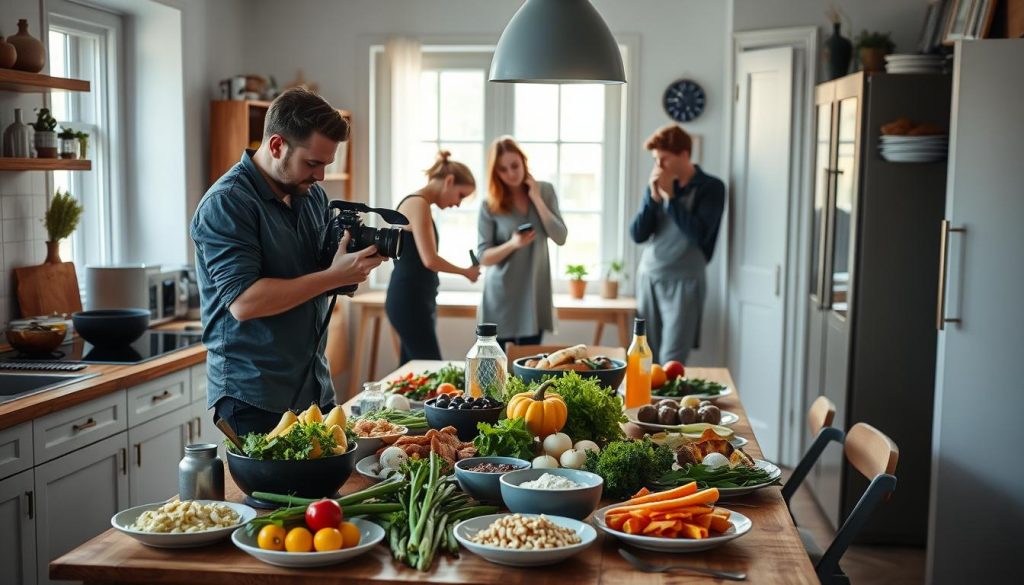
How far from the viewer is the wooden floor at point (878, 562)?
12.5 ft

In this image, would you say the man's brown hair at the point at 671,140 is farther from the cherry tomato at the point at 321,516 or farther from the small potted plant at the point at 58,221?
the cherry tomato at the point at 321,516

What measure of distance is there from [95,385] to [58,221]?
1.08m

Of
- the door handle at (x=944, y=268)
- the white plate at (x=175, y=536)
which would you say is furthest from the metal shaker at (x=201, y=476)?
the door handle at (x=944, y=268)

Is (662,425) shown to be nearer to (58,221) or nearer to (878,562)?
(878,562)

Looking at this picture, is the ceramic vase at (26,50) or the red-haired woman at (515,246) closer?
the ceramic vase at (26,50)

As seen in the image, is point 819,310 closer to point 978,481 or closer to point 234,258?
point 978,481

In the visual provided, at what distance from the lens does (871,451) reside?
2.64 meters

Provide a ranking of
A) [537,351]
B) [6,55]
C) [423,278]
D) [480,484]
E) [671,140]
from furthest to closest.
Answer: [671,140] < [423,278] < [537,351] < [6,55] < [480,484]

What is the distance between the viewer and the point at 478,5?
595 cm

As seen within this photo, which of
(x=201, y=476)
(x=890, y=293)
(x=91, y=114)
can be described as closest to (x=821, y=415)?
(x=890, y=293)

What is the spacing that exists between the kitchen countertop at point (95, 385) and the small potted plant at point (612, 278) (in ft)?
8.22

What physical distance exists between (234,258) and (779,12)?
11.7 feet

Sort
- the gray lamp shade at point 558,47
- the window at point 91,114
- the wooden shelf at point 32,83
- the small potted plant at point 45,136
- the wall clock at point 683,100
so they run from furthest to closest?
the wall clock at point 683,100 → the window at point 91,114 → the small potted plant at point 45,136 → the wooden shelf at point 32,83 → the gray lamp shade at point 558,47

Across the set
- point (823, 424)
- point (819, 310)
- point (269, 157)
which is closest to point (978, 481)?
point (823, 424)
